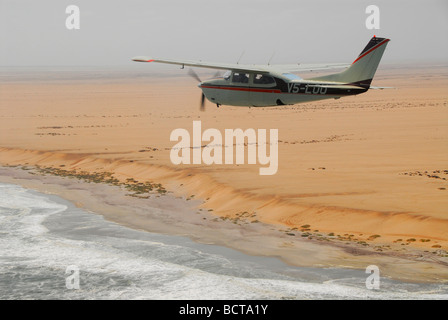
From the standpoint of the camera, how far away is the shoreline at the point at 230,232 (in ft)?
58.4

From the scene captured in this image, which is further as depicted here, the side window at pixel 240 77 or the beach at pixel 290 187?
the side window at pixel 240 77

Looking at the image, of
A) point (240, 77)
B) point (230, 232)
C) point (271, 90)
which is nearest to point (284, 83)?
point (271, 90)

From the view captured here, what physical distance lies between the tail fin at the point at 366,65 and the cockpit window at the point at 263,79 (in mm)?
2989

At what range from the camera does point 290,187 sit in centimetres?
2577

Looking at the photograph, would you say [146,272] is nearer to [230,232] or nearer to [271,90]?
[230,232]

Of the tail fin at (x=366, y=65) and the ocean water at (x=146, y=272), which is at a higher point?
the tail fin at (x=366, y=65)

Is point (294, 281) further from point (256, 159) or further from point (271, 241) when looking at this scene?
point (256, 159)

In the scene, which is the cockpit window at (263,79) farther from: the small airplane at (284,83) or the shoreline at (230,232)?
the shoreline at (230,232)

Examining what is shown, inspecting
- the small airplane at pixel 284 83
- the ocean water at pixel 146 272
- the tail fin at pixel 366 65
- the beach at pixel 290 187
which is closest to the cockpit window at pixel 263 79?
the small airplane at pixel 284 83

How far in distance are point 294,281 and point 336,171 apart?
1236 cm

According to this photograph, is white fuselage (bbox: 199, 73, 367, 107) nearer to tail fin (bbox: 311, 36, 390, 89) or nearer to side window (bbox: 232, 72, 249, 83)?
side window (bbox: 232, 72, 249, 83)

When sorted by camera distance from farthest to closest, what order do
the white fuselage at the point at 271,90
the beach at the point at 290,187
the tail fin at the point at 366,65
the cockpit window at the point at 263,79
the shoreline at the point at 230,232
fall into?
1. the cockpit window at the point at 263,79
2. the tail fin at the point at 366,65
3. the white fuselage at the point at 271,90
4. the beach at the point at 290,187
5. the shoreline at the point at 230,232

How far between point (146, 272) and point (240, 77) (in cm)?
1072

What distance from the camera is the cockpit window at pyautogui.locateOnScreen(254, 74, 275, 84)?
2456 centimetres
